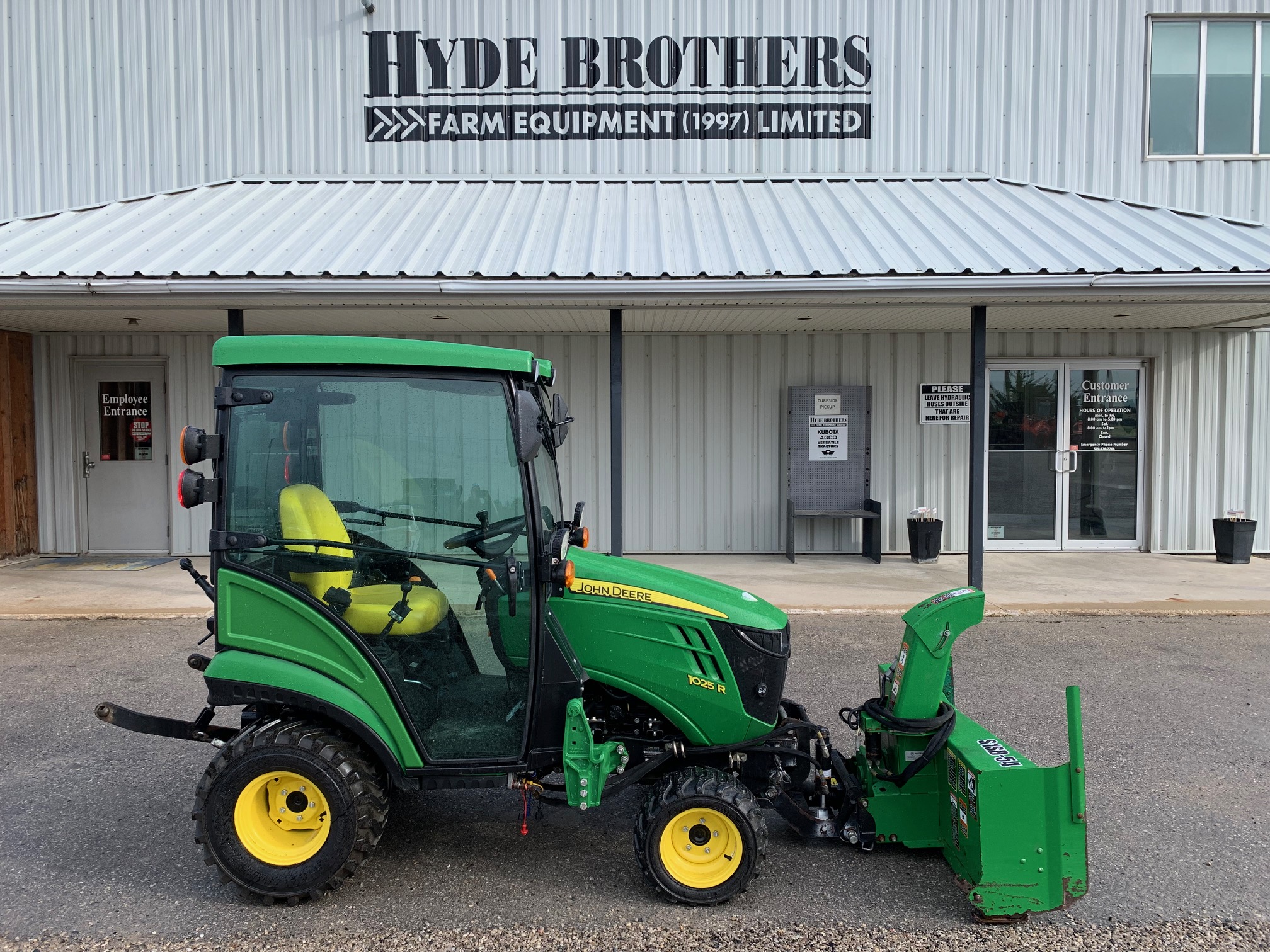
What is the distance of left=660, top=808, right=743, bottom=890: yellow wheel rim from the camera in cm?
322

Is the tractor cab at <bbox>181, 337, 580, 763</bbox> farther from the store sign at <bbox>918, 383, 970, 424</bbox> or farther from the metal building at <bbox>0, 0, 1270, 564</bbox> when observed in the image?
the store sign at <bbox>918, 383, 970, 424</bbox>

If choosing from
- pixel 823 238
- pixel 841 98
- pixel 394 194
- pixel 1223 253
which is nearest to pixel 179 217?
pixel 394 194

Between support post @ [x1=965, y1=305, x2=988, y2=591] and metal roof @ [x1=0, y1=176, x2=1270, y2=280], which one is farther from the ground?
metal roof @ [x1=0, y1=176, x2=1270, y2=280]

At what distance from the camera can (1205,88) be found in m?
10.7

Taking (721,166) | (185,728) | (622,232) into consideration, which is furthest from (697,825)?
(721,166)

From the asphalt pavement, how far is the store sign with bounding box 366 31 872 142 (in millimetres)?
7409

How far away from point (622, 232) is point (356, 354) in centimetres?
605

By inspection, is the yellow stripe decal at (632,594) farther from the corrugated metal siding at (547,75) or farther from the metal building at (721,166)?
the corrugated metal siding at (547,75)

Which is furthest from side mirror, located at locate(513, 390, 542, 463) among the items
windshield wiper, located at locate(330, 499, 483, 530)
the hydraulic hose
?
the hydraulic hose

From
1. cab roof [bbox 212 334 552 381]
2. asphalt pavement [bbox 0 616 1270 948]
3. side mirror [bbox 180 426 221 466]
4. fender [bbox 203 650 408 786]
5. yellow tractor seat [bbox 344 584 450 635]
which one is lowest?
asphalt pavement [bbox 0 616 1270 948]

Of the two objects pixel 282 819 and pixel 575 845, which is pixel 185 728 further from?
pixel 575 845

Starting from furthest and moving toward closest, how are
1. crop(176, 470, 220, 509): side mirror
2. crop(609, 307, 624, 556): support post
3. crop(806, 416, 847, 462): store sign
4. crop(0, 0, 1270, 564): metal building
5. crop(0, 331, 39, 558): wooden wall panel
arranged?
crop(0, 0, 1270, 564): metal building, crop(806, 416, 847, 462): store sign, crop(0, 331, 39, 558): wooden wall panel, crop(609, 307, 624, 556): support post, crop(176, 470, 220, 509): side mirror

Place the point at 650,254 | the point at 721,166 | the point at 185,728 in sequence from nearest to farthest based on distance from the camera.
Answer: the point at 185,728, the point at 650,254, the point at 721,166

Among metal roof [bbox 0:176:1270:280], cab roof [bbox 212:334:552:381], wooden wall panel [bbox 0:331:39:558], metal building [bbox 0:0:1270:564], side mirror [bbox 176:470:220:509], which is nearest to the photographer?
side mirror [bbox 176:470:220:509]
